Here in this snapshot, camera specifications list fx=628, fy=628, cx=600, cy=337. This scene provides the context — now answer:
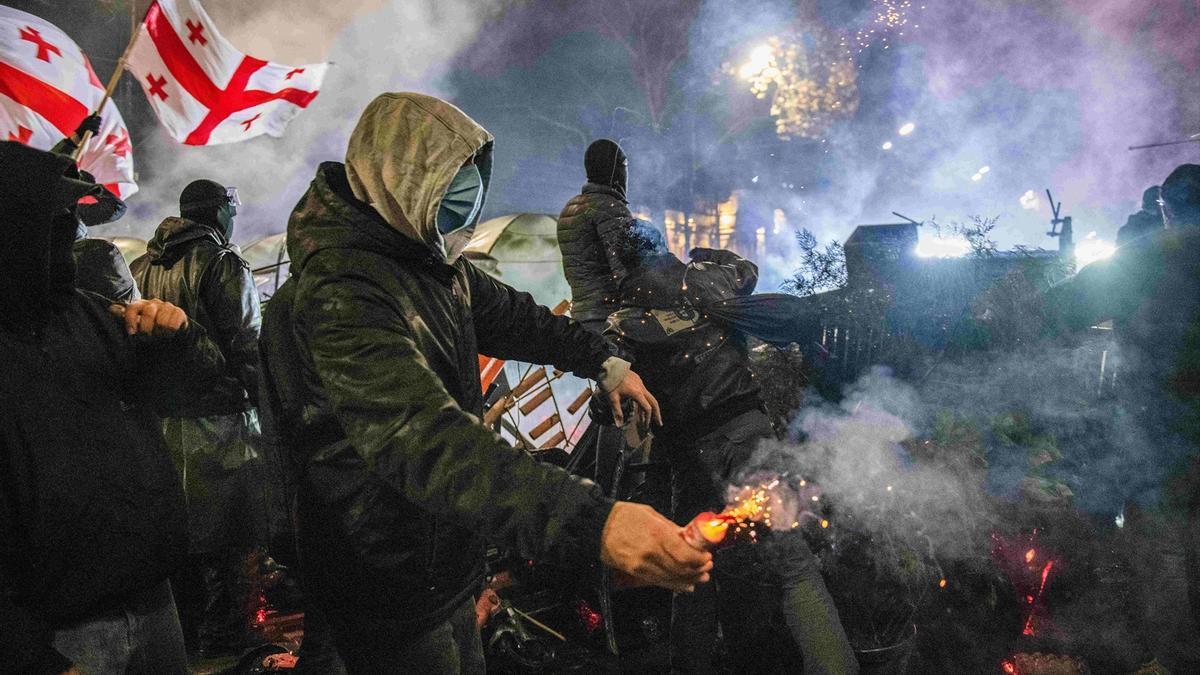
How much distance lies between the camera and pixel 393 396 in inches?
61.2

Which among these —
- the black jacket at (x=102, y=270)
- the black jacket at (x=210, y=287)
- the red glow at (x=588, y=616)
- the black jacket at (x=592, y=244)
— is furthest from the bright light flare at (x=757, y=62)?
the black jacket at (x=102, y=270)

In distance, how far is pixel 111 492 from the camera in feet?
6.14

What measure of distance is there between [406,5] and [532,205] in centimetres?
656

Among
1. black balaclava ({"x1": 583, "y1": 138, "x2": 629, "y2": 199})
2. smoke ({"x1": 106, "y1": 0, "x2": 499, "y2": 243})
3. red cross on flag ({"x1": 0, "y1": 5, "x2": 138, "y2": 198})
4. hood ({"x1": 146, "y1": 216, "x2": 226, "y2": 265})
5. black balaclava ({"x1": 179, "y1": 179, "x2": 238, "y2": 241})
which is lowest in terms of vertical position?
hood ({"x1": 146, "y1": 216, "x2": 226, "y2": 265})

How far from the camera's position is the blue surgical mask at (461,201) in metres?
2.39

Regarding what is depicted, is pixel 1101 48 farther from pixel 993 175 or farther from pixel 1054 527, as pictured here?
pixel 1054 527

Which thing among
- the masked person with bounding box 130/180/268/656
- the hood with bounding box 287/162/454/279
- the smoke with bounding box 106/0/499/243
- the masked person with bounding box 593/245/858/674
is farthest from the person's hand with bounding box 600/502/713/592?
the smoke with bounding box 106/0/499/243

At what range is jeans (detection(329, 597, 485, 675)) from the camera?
200 cm

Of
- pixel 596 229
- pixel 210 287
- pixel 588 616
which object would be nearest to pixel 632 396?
pixel 596 229

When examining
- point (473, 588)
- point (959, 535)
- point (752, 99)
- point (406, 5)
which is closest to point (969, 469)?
point (959, 535)

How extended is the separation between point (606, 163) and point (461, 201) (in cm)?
243

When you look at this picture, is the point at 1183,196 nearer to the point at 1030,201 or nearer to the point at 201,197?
the point at 201,197

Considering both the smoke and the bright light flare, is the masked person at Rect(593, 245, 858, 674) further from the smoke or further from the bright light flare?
the bright light flare

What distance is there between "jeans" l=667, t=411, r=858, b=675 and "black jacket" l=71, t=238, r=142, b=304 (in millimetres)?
3642
